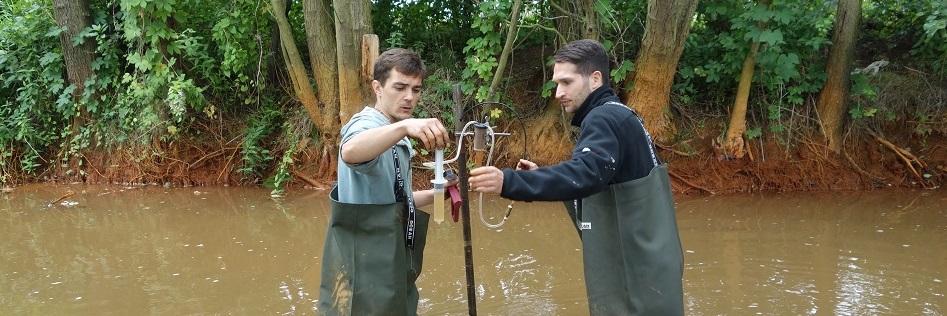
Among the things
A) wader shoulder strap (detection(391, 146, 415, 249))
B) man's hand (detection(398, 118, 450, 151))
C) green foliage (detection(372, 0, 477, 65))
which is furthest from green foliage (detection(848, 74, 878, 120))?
man's hand (detection(398, 118, 450, 151))

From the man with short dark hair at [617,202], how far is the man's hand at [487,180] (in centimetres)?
22

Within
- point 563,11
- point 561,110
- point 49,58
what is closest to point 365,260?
point 563,11

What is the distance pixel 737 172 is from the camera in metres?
9.22

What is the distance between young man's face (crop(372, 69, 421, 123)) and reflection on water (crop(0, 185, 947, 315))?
241 cm

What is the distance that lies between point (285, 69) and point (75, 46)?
270 centimetres

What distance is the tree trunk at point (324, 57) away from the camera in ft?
29.4

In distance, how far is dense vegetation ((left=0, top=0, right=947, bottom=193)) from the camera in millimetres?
9078

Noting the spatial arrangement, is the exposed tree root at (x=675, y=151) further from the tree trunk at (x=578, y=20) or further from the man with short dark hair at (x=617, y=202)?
the man with short dark hair at (x=617, y=202)

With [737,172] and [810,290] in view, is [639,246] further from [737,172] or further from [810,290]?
[737,172]

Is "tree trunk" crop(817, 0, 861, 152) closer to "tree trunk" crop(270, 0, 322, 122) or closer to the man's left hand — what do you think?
"tree trunk" crop(270, 0, 322, 122)

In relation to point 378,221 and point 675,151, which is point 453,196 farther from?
point 675,151

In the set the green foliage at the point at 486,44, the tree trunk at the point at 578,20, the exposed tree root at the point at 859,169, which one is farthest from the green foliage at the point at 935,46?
the green foliage at the point at 486,44

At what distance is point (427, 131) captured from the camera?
269 centimetres

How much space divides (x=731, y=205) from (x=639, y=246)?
221 inches
